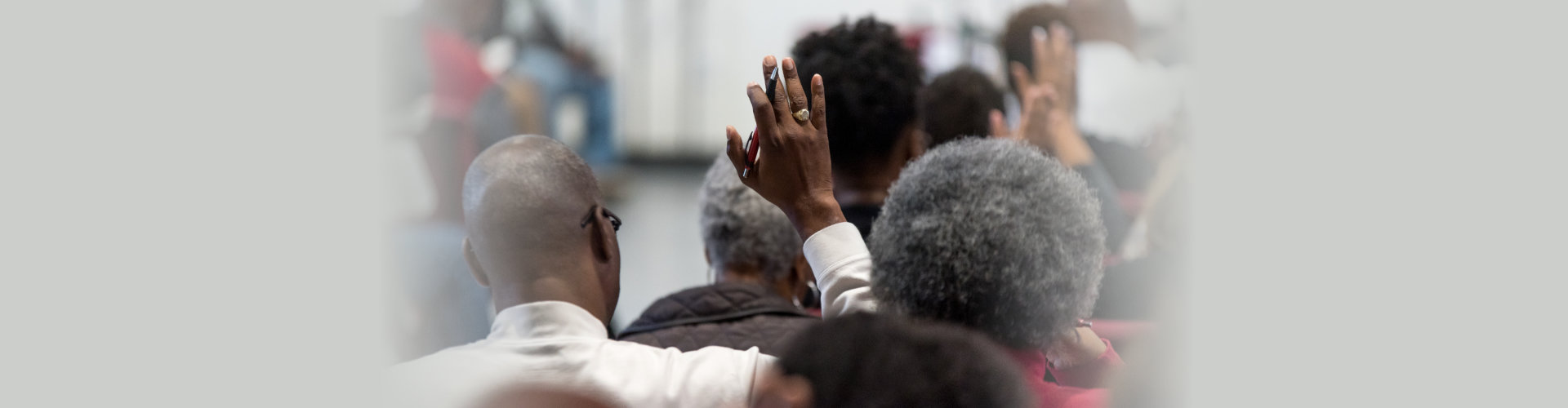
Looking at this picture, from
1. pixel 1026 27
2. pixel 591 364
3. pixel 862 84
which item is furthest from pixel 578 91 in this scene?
pixel 591 364

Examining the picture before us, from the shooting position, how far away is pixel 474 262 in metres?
1.25

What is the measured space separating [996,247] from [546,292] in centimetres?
50

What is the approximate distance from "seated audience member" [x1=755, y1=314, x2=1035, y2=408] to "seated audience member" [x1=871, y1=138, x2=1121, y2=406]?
0.20 metres

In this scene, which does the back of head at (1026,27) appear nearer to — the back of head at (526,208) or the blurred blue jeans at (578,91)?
the back of head at (526,208)

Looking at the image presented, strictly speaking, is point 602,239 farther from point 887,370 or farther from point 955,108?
point 955,108

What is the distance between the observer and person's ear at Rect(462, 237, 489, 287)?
1243mm

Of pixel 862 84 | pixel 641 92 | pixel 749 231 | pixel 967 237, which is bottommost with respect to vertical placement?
pixel 641 92

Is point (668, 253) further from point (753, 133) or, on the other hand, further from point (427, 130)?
point (753, 133)

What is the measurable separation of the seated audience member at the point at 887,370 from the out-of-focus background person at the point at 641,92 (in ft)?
1.94

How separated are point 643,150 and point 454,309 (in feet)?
18.2

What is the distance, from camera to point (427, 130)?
2.19 meters

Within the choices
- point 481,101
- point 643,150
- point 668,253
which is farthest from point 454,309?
point 643,150

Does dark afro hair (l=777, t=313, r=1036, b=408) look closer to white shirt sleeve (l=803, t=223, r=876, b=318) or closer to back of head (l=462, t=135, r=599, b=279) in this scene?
white shirt sleeve (l=803, t=223, r=876, b=318)

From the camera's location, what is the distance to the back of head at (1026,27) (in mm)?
2367
